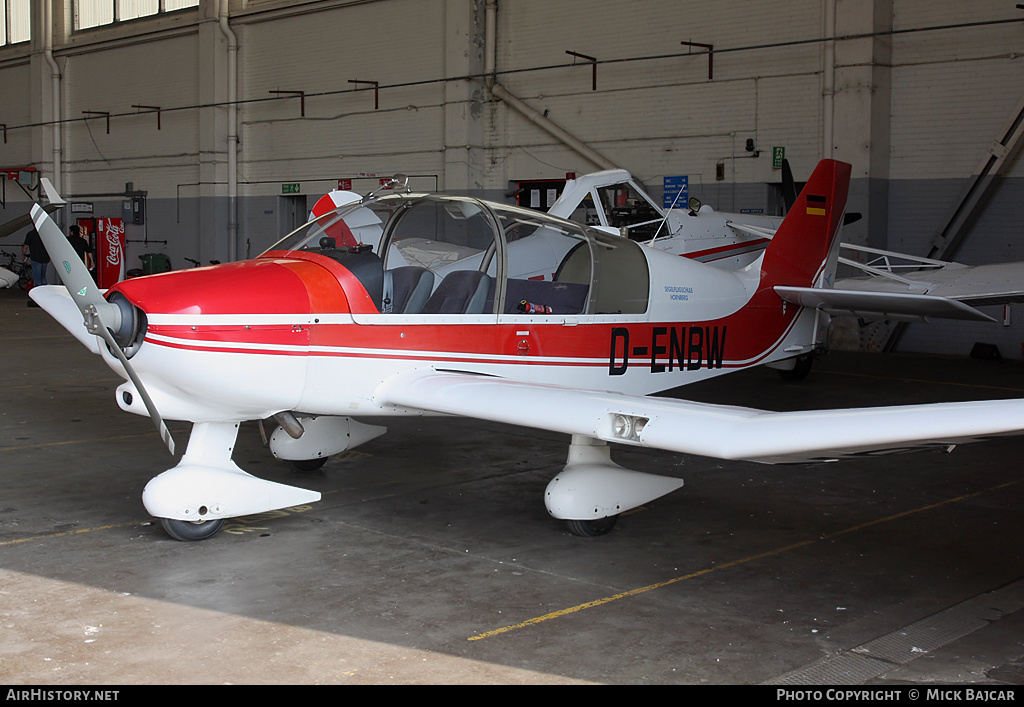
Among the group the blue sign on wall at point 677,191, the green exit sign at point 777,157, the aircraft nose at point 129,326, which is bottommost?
the aircraft nose at point 129,326

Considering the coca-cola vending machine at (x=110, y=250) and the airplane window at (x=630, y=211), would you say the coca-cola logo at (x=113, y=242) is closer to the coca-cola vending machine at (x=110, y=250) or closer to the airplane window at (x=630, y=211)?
the coca-cola vending machine at (x=110, y=250)

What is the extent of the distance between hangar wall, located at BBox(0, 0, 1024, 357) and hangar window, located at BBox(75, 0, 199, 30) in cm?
40

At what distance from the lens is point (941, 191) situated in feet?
44.6


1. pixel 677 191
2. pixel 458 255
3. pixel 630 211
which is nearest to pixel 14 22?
pixel 677 191

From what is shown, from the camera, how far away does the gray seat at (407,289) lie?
540cm

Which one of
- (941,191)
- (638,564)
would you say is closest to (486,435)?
(638,564)

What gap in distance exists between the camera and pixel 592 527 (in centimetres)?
528

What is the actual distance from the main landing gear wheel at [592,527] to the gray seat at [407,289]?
142 cm

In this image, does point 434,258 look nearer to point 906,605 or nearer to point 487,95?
point 906,605

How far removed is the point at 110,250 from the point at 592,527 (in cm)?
2209

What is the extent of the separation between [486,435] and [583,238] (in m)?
2.52

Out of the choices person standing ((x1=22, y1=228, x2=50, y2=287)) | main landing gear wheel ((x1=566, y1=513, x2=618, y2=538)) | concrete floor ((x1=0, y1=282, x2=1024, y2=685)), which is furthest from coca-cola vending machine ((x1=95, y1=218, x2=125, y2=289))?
main landing gear wheel ((x1=566, y1=513, x2=618, y2=538))

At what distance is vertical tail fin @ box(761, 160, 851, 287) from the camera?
793 centimetres

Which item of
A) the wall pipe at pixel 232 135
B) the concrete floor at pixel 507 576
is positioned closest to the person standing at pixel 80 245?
the wall pipe at pixel 232 135
